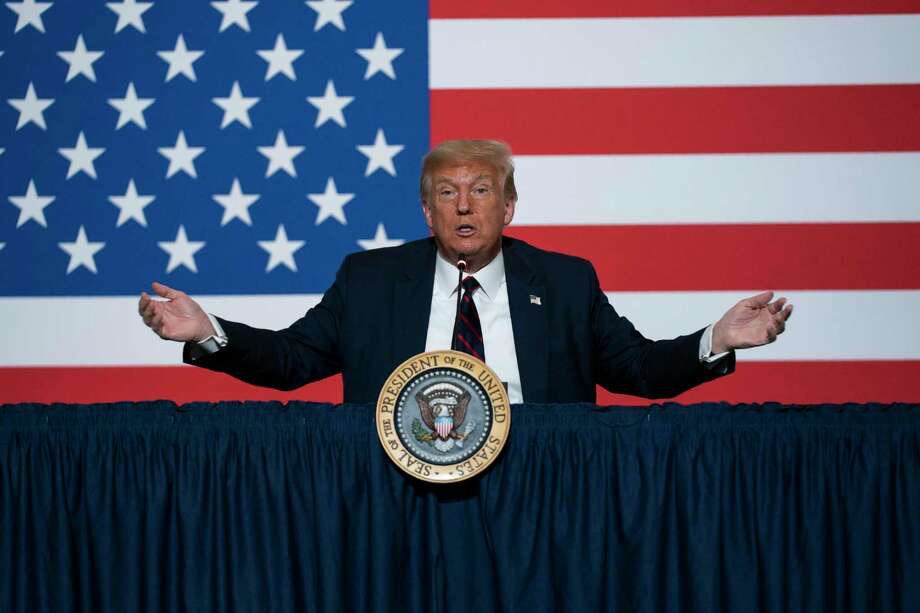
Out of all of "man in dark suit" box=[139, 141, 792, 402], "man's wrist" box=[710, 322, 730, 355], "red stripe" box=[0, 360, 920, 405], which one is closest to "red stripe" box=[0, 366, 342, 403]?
"red stripe" box=[0, 360, 920, 405]

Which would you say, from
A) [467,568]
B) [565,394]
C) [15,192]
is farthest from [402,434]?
[15,192]

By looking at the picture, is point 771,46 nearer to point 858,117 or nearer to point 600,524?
point 858,117

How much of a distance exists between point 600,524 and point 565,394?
2.28 feet

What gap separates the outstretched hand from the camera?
1.55 meters

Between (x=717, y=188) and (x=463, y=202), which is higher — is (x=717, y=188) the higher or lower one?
the higher one

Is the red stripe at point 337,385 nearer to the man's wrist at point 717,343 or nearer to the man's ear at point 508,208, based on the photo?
the man's ear at point 508,208

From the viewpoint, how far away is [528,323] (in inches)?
80.4

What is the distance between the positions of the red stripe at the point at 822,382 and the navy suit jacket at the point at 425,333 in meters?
1.07

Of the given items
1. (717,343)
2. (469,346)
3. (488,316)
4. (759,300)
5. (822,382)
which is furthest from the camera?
(822,382)

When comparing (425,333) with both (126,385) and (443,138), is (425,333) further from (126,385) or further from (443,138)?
(126,385)

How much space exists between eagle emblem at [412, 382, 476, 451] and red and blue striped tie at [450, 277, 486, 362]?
0.58m

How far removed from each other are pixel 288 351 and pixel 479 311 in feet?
1.37

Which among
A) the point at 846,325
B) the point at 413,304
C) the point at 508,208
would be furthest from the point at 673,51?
the point at 413,304

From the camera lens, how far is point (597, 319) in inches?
85.4
